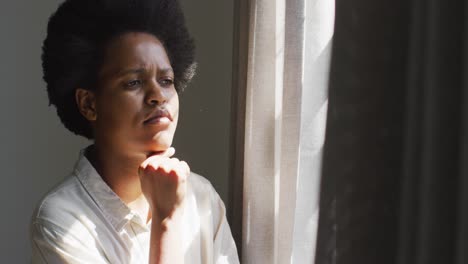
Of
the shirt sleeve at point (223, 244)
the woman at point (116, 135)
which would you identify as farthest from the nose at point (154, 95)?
the shirt sleeve at point (223, 244)

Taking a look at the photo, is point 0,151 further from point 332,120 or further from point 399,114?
point 399,114

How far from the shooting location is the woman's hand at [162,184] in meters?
1.36

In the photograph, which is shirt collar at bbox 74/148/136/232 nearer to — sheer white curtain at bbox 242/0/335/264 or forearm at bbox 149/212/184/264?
forearm at bbox 149/212/184/264

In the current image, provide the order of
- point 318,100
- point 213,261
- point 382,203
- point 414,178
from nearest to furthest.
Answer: point 414,178, point 382,203, point 318,100, point 213,261

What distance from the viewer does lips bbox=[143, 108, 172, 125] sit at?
1353 mm

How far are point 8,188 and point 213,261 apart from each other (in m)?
0.82

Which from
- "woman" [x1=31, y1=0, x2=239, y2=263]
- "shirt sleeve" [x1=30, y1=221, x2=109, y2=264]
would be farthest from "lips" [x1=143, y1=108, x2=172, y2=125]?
"shirt sleeve" [x1=30, y1=221, x2=109, y2=264]

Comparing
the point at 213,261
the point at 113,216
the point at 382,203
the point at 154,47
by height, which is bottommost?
the point at 213,261

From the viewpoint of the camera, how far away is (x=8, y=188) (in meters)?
2.07

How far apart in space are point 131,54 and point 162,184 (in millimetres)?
262

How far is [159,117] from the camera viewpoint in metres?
1.35

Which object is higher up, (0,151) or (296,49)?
(296,49)

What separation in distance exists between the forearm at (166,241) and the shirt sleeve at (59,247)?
0.11 m

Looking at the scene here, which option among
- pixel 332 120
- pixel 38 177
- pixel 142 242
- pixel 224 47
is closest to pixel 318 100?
pixel 332 120
